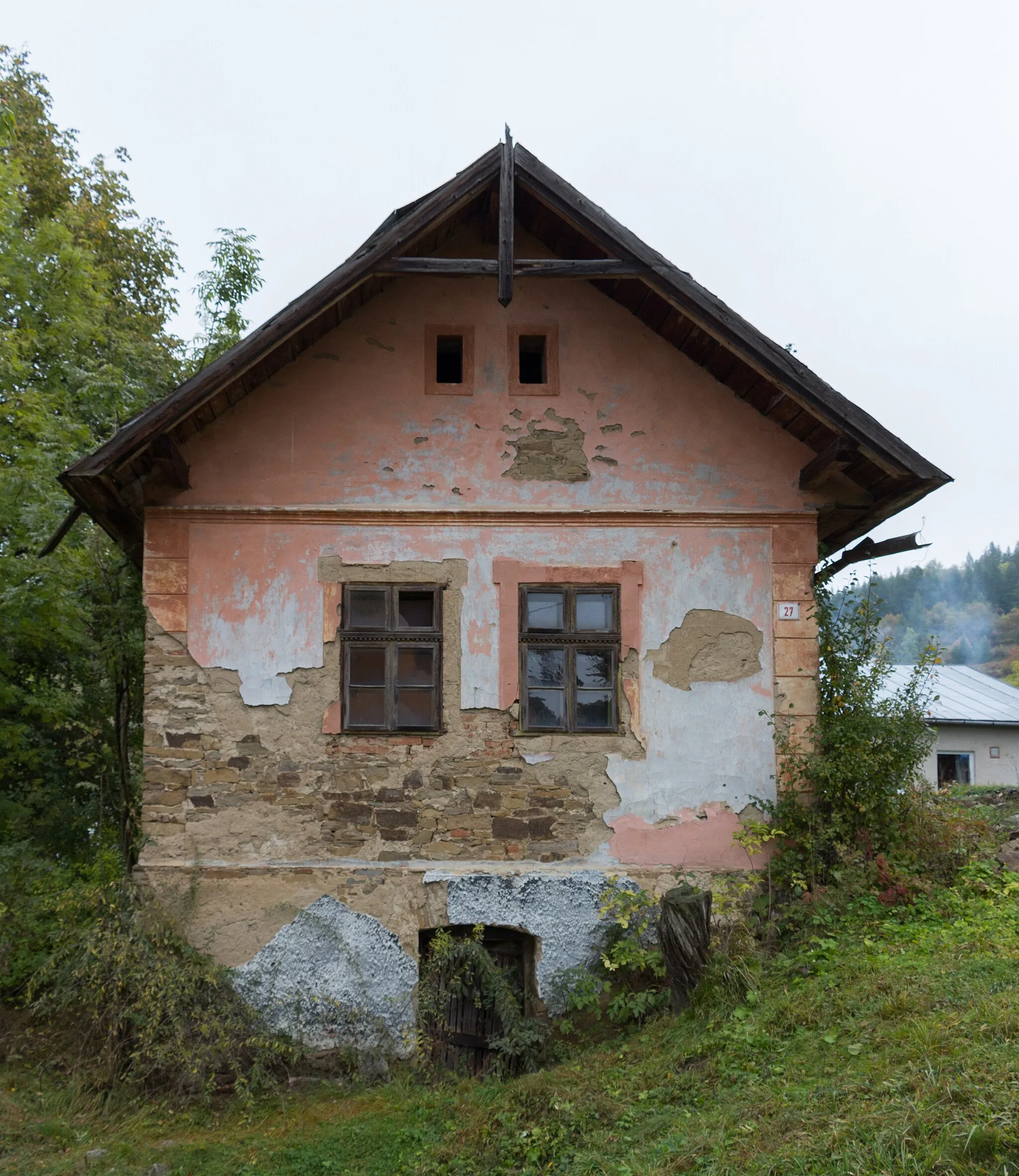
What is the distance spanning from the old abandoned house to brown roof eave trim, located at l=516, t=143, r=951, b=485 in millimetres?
22

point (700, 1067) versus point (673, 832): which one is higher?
point (673, 832)

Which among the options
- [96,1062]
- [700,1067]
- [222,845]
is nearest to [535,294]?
[222,845]

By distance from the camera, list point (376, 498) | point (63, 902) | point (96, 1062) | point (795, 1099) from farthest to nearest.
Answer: point (376, 498), point (63, 902), point (96, 1062), point (795, 1099)

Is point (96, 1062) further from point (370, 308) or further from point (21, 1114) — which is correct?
point (370, 308)

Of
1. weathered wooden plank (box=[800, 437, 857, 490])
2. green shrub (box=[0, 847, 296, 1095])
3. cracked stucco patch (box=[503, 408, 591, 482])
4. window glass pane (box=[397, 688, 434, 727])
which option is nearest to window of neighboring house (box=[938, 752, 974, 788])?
weathered wooden plank (box=[800, 437, 857, 490])

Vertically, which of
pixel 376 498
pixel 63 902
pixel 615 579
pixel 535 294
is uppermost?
pixel 535 294

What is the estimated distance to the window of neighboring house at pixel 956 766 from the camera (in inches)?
810

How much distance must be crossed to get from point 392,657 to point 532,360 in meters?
2.68

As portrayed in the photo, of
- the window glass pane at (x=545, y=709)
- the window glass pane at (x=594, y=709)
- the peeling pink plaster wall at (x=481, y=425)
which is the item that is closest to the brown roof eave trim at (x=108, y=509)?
the peeling pink plaster wall at (x=481, y=425)

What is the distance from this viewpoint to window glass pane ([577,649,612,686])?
7684 millimetres

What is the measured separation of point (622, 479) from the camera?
7.88 m

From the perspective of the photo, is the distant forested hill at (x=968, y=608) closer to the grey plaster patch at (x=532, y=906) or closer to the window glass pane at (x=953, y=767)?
the window glass pane at (x=953, y=767)

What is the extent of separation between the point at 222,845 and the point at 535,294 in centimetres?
492

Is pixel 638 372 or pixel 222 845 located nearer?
pixel 222 845
